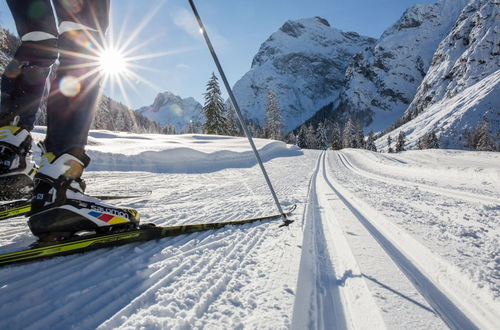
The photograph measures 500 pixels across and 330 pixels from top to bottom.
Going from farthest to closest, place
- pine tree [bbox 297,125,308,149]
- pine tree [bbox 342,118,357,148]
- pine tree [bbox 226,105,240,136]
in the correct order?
pine tree [bbox 342,118,357,148] → pine tree [bbox 297,125,308,149] → pine tree [bbox 226,105,240,136]

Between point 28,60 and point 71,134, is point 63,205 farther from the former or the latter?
point 28,60

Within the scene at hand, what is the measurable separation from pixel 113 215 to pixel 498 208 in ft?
14.4

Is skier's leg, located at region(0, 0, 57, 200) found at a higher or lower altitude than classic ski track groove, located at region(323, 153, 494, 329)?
higher

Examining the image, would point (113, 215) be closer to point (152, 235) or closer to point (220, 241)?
point (152, 235)

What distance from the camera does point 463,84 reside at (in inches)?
4274

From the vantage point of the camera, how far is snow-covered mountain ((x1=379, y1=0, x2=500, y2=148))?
7862cm

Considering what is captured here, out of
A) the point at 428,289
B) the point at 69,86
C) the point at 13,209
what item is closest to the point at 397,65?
the point at 428,289

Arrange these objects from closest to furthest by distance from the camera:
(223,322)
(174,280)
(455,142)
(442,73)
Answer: (223,322), (174,280), (455,142), (442,73)

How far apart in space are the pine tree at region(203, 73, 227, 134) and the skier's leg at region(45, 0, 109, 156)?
3030 centimetres

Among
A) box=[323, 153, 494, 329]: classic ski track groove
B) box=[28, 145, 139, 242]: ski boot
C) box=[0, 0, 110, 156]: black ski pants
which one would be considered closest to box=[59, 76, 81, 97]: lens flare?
box=[0, 0, 110, 156]: black ski pants

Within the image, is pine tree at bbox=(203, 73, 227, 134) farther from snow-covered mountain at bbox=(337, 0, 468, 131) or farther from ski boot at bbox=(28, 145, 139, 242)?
snow-covered mountain at bbox=(337, 0, 468, 131)

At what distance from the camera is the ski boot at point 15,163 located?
166 centimetres

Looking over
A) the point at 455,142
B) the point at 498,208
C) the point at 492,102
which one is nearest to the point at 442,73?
the point at 492,102

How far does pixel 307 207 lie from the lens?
3057 millimetres
